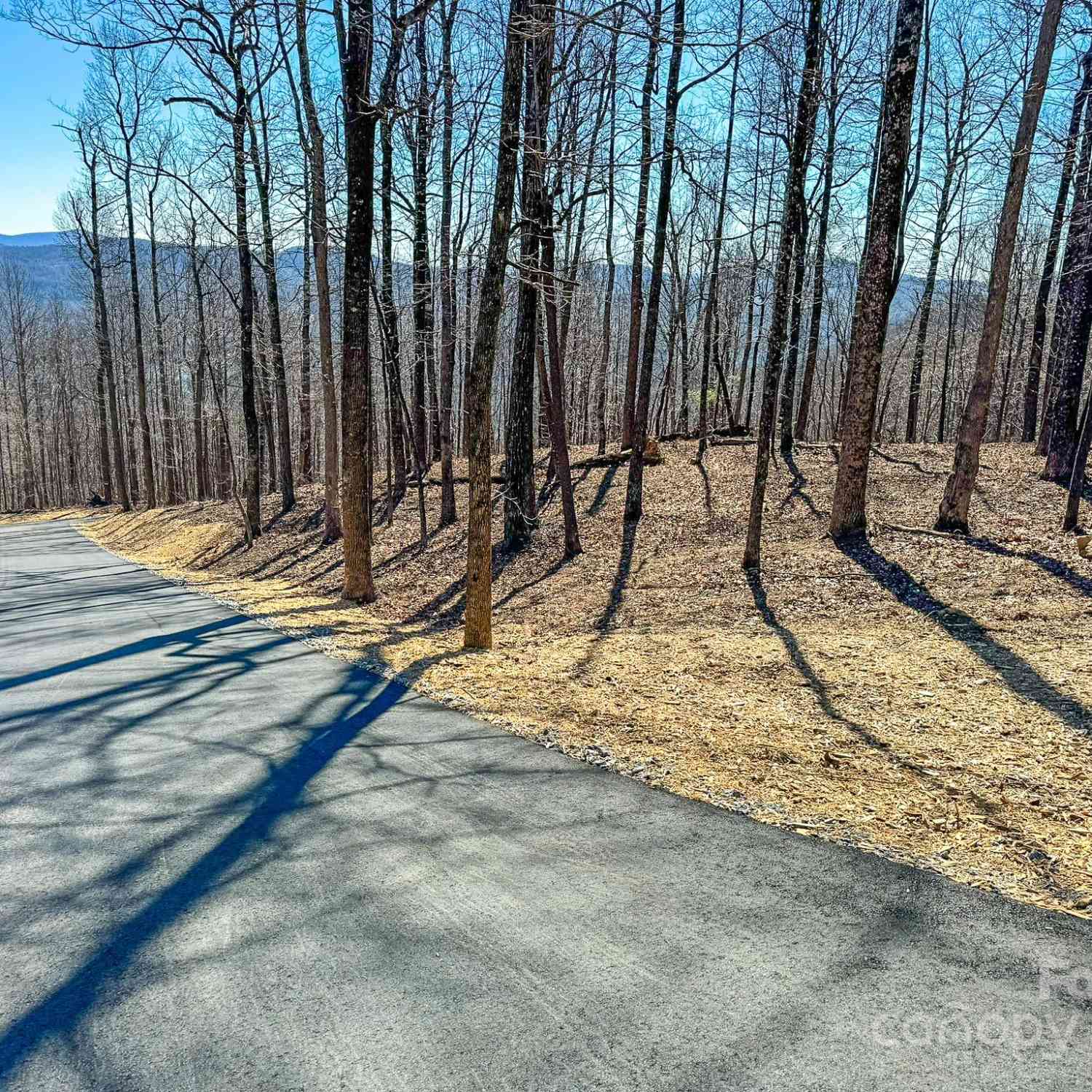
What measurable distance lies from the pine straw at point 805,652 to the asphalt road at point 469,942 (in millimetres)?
603

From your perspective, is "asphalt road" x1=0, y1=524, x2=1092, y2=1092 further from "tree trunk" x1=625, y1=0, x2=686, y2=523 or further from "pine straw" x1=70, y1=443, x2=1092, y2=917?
"tree trunk" x1=625, y1=0, x2=686, y2=523

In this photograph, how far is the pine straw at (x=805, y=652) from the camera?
3.77m

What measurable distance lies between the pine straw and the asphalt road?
603 millimetres

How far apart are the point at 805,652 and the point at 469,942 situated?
201 inches

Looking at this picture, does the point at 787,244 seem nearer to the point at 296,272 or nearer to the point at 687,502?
the point at 687,502

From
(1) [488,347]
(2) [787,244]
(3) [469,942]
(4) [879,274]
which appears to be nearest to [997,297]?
(4) [879,274]

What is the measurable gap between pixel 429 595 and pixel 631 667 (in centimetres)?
564

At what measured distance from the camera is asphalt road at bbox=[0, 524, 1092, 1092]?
2.05m

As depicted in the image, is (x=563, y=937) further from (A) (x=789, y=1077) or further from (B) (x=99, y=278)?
(B) (x=99, y=278)

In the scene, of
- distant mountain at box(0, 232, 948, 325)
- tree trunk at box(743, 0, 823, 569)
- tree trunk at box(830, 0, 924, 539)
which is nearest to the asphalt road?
tree trunk at box(743, 0, 823, 569)

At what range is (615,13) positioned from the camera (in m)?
6.74

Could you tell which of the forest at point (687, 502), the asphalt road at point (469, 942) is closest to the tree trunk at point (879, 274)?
the forest at point (687, 502)

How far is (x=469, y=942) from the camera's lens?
261cm

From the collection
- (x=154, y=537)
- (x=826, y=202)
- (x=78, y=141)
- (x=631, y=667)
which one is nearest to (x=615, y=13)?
(x=631, y=667)
